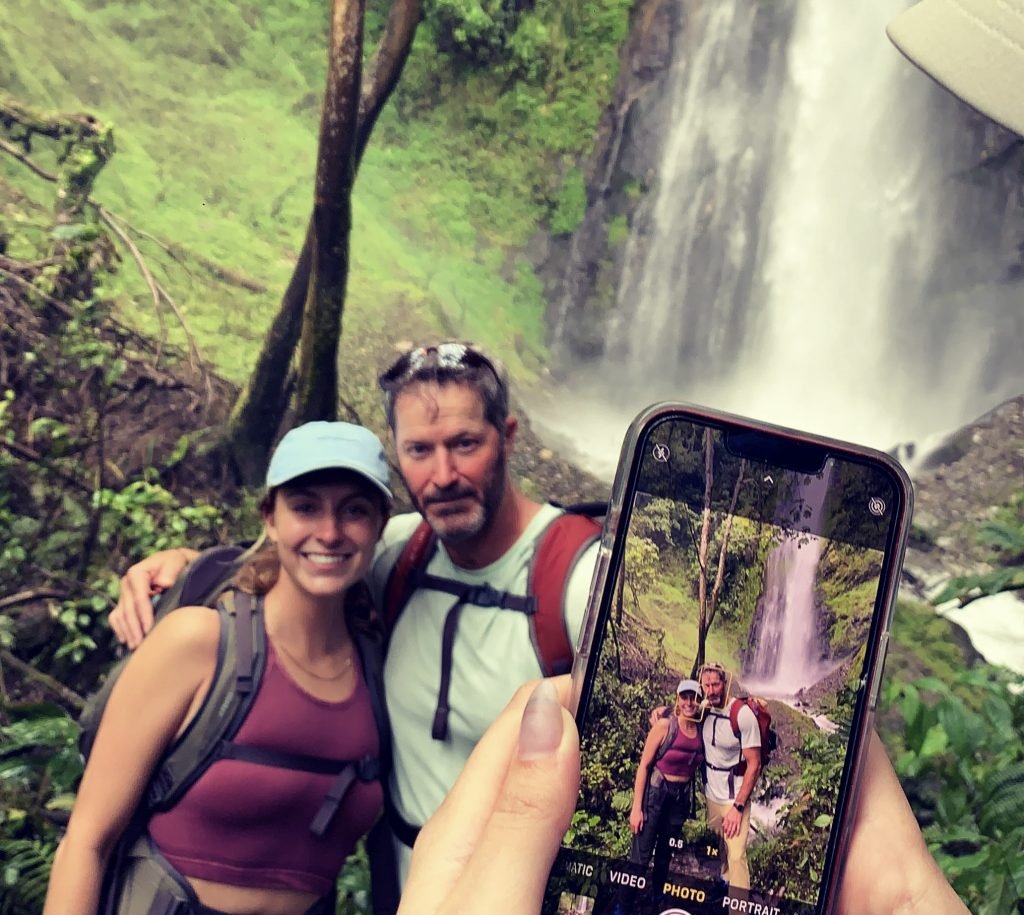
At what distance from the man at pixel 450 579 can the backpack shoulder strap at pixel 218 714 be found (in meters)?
0.19

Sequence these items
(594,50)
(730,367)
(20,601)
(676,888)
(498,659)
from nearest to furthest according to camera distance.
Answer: (676,888)
(498,659)
(20,601)
(594,50)
(730,367)

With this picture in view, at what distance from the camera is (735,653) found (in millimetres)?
680

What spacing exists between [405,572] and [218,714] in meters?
0.34

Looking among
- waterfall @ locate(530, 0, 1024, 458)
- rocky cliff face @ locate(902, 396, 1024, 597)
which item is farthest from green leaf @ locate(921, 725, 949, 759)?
waterfall @ locate(530, 0, 1024, 458)

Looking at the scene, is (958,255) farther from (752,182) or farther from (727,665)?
(727,665)

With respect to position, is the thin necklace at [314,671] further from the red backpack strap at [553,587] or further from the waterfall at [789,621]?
the waterfall at [789,621]

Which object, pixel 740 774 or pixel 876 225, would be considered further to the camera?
pixel 876 225

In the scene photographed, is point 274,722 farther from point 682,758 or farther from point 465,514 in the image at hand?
point 682,758

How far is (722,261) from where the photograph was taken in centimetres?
208

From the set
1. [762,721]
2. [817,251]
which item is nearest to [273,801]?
[762,721]

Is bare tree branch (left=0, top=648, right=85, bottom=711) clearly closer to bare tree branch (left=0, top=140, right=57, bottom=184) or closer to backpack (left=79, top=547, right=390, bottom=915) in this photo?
backpack (left=79, top=547, right=390, bottom=915)

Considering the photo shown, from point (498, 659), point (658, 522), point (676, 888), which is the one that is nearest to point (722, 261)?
point (498, 659)

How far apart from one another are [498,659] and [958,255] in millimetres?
1700

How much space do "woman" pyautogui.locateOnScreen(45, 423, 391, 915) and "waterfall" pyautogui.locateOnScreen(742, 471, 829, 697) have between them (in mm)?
571
